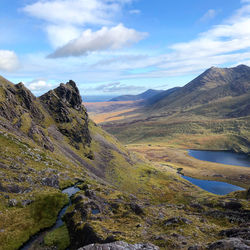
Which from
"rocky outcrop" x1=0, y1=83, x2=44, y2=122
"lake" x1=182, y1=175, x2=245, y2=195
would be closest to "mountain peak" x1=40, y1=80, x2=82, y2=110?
"rocky outcrop" x1=0, y1=83, x2=44, y2=122

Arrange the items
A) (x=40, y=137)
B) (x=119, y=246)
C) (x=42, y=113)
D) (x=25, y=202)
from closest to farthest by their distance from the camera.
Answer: (x=119, y=246), (x=25, y=202), (x=40, y=137), (x=42, y=113)

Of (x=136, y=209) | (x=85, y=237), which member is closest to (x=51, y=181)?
(x=136, y=209)

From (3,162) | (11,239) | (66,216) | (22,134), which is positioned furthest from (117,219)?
(22,134)

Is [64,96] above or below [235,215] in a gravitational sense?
above

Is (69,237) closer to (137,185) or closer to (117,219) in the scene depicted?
(117,219)

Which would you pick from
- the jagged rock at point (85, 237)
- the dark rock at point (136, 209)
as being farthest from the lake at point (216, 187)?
the jagged rock at point (85, 237)

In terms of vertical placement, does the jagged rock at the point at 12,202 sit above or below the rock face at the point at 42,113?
below

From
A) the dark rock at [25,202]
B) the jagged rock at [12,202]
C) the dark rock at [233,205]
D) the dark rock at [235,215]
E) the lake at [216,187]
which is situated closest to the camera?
the jagged rock at [12,202]

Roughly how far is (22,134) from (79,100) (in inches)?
3237

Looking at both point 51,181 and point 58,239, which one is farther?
point 51,181

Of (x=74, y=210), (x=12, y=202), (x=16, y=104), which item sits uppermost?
(x=16, y=104)

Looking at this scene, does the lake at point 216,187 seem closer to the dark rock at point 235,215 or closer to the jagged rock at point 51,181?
the dark rock at point 235,215

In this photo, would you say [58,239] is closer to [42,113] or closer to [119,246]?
[119,246]

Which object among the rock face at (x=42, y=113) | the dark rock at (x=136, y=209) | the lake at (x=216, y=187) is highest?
the rock face at (x=42, y=113)
